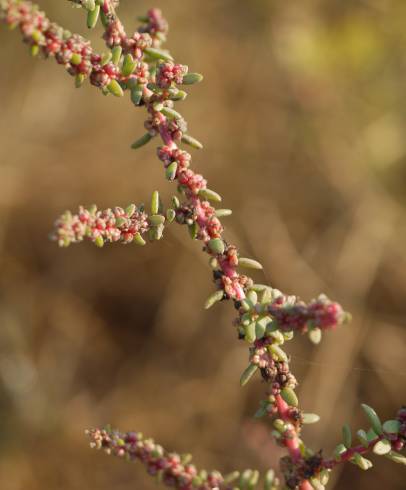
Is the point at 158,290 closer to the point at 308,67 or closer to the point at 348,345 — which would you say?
the point at 348,345

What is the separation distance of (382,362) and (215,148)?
2.07 metres

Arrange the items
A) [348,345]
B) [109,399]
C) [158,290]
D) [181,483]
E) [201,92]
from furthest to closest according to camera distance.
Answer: [201,92] → [158,290] → [109,399] → [348,345] → [181,483]

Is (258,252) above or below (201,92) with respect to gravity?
below

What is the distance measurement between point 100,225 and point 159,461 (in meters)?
0.42

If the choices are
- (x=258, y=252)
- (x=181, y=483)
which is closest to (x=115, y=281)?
(x=258, y=252)

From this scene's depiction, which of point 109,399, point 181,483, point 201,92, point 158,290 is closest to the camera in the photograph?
point 181,483

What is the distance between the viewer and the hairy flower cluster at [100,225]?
3.08 feet

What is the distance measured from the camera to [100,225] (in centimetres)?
101

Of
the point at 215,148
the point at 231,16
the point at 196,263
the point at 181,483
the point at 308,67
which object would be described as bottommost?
the point at 181,483

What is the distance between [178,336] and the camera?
4535 mm

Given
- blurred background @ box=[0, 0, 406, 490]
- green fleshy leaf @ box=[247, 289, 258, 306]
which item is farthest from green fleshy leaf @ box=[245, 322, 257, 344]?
blurred background @ box=[0, 0, 406, 490]

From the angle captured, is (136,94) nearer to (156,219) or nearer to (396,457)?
(156,219)

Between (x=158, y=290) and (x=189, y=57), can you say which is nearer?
(x=158, y=290)

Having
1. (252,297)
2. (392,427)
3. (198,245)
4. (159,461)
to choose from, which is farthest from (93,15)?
(198,245)
